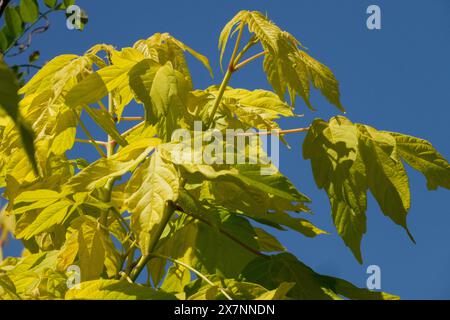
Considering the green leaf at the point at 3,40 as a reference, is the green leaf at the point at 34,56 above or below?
above

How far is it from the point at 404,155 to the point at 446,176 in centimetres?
8

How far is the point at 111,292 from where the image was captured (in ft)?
2.84

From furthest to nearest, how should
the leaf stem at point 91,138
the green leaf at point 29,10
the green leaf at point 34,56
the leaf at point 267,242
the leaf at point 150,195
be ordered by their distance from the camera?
the green leaf at point 34,56 < the green leaf at point 29,10 < the leaf at point 267,242 < the leaf stem at point 91,138 < the leaf at point 150,195

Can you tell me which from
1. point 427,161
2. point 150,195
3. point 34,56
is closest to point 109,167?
point 150,195

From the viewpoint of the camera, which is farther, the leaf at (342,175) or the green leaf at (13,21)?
the green leaf at (13,21)

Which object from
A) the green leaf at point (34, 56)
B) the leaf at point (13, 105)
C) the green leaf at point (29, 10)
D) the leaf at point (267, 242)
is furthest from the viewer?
the green leaf at point (34, 56)

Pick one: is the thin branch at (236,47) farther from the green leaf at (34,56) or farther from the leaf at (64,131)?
the green leaf at (34,56)

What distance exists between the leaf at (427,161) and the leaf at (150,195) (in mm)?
446

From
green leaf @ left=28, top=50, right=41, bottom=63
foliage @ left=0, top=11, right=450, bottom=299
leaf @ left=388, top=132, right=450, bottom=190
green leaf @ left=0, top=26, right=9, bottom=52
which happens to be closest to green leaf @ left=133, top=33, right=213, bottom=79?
foliage @ left=0, top=11, right=450, bottom=299

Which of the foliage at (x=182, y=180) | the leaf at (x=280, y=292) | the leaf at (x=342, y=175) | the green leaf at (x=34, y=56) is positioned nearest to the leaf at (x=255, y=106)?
the foliage at (x=182, y=180)

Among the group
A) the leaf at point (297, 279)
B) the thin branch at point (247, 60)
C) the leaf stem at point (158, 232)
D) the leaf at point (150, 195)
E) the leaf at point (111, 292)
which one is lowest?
the leaf at point (297, 279)

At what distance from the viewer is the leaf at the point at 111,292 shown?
86 centimetres
